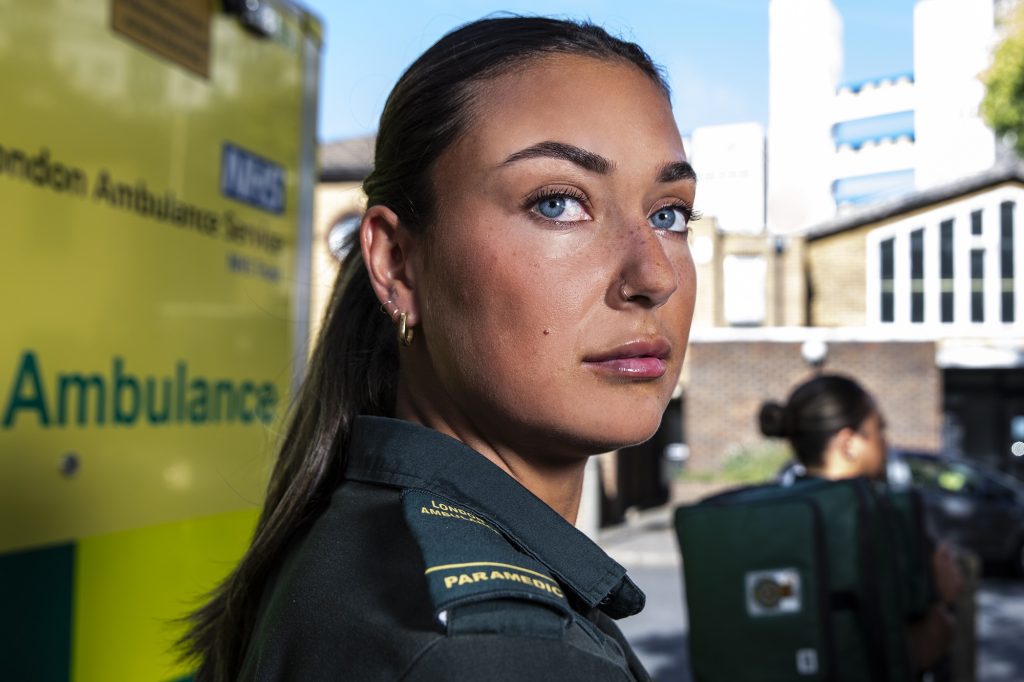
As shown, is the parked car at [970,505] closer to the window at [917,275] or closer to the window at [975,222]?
the window at [917,275]

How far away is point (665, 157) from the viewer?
4.44 feet

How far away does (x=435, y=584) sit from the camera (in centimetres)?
95

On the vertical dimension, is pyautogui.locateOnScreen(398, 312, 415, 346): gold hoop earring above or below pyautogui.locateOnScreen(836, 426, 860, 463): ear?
above

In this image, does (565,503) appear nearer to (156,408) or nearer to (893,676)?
(156,408)

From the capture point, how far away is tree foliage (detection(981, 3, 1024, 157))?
31.2 ft

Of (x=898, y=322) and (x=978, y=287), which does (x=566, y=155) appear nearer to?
(x=898, y=322)

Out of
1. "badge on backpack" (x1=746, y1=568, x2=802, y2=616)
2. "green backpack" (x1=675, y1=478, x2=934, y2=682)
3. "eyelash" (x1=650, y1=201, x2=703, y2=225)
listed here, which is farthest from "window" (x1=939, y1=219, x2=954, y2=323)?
"eyelash" (x1=650, y1=201, x2=703, y2=225)

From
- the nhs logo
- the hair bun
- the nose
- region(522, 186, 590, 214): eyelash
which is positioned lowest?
the hair bun

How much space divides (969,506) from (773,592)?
1198cm

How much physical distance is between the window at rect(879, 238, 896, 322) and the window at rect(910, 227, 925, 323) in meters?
0.50

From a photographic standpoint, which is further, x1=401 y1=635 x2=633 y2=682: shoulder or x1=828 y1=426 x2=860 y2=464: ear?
x1=828 y1=426 x2=860 y2=464: ear

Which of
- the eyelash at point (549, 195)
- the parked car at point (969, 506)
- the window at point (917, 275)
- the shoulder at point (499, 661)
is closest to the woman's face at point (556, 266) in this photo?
the eyelash at point (549, 195)

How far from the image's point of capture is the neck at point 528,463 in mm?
1341

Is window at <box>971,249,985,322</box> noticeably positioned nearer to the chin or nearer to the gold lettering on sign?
the gold lettering on sign
